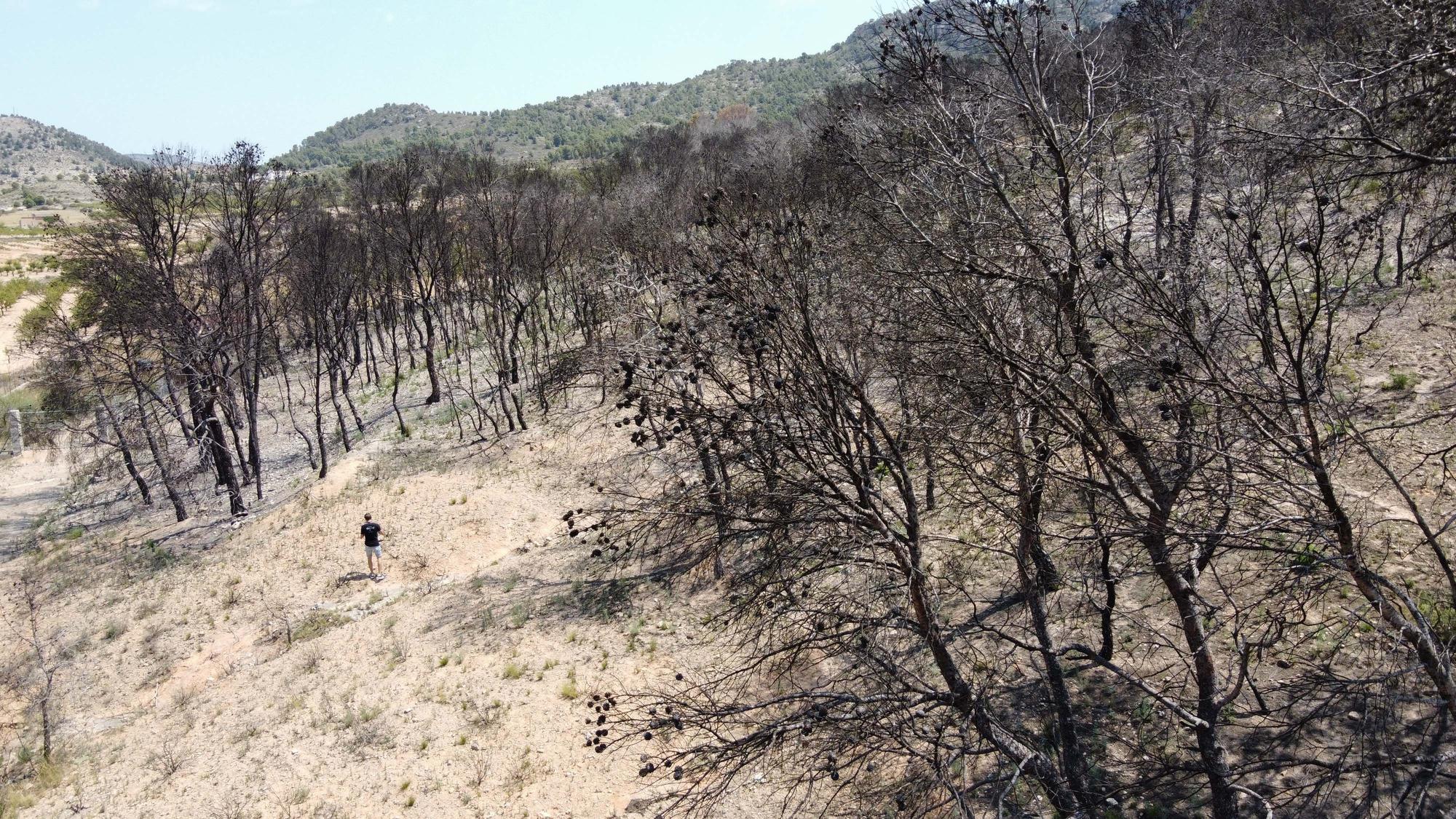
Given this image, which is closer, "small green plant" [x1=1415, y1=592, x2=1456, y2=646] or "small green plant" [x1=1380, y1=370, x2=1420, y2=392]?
"small green plant" [x1=1415, y1=592, x2=1456, y2=646]

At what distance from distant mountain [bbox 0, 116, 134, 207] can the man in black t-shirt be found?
369 feet

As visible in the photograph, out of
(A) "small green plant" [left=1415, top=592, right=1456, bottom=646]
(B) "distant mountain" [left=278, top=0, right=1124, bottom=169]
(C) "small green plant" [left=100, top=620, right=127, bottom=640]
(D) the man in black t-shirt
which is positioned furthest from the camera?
(B) "distant mountain" [left=278, top=0, right=1124, bottom=169]

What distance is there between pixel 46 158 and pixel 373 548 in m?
174

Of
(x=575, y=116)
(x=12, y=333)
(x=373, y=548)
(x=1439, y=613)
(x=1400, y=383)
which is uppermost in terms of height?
(x=575, y=116)

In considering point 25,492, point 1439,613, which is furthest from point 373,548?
point 25,492

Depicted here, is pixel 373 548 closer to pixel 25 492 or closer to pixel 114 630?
pixel 114 630

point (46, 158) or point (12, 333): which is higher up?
point (46, 158)

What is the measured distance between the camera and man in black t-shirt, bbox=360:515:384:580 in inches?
708

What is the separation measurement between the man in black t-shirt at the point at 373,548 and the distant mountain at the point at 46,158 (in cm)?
11250

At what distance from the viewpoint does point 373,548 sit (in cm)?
1816

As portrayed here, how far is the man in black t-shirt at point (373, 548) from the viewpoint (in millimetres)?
17984

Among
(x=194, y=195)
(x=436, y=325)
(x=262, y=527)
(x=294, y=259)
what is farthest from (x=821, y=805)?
(x=436, y=325)

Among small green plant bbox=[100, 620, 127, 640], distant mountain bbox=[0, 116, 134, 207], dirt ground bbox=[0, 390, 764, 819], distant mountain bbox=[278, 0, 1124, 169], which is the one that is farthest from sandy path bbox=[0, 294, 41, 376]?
distant mountain bbox=[0, 116, 134, 207]

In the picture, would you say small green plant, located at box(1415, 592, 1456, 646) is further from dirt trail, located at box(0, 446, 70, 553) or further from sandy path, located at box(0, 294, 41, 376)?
sandy path, located at box(0, 294, 41, 376)
